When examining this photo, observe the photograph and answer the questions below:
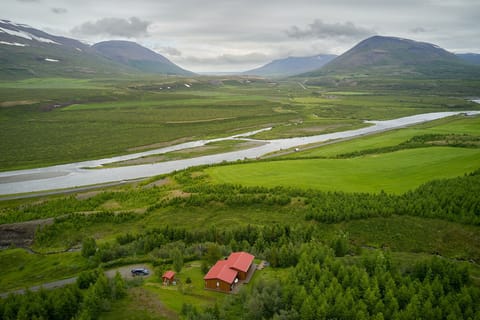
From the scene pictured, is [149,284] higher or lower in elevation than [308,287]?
lower

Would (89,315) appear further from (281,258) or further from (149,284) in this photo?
(281,258)

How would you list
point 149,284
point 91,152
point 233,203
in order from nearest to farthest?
point 149,284 → point 233,203 → point 91,152

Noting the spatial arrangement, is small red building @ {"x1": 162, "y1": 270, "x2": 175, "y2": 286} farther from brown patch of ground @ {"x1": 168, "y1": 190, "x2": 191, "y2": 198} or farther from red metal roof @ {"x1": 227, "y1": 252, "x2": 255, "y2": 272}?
brown patch of ground @ {"x1": 168, "y1": 190, "x2": 191, "y2": 198}

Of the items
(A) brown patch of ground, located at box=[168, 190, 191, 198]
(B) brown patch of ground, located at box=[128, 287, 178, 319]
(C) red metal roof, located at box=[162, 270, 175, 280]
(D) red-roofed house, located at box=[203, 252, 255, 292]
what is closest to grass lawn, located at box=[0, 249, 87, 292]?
(B) brown patch of ground, located at box=[128, 287, 178, 319]

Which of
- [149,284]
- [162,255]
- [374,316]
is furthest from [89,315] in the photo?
[374,316]

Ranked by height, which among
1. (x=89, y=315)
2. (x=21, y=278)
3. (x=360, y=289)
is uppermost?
(x=360, y=289)

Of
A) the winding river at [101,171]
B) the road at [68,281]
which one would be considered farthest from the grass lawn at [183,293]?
the winding river at [101,171]

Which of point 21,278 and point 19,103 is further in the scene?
point 19,103

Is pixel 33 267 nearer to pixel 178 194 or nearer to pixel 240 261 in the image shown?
pixel 178 194
